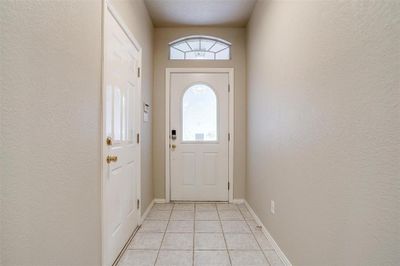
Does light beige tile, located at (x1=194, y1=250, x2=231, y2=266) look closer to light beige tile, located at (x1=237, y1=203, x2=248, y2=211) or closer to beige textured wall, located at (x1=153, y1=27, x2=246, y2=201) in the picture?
light beige tile, located at (x1=237, y1=203, x2=248, y2=211)

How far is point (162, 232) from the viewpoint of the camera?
2.51m

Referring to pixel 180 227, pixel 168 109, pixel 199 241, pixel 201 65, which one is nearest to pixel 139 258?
pixel 199 241

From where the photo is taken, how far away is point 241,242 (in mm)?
2287

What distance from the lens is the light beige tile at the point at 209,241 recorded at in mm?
2183

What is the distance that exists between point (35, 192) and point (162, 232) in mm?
1756

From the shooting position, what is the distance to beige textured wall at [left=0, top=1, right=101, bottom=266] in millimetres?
843

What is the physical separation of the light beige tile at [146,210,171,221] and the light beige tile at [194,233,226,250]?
2.14 feet

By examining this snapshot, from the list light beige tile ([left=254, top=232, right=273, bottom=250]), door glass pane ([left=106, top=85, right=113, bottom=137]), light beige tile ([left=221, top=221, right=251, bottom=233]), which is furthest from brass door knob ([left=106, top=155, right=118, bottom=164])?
light beige tile ([left=254, top=232, right=273, bottom=250])

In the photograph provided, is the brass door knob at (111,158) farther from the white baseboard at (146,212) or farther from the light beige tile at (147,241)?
the white baseboard at (146,212)

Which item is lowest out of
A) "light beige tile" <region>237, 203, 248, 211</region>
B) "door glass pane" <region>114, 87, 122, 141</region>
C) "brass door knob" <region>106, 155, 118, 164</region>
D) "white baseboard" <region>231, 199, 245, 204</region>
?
"light beige tile" <region>237, 203, 248, 211</region>

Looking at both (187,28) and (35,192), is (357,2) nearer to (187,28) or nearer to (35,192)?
(35,192)

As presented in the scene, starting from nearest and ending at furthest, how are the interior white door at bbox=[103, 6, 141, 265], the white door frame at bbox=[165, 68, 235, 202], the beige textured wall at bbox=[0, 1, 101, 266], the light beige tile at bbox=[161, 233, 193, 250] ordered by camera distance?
the beige textured wall at bbox=[0, 1, 101, 266] → the interior white door at bbox=[103, 6, 141, 265] → the light beige tile at bbox=[161, 233, 193, 250] → the white door frame at bbox=[165, 68, 235, 202]

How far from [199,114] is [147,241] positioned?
195cm

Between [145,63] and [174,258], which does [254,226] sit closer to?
[174,258]
